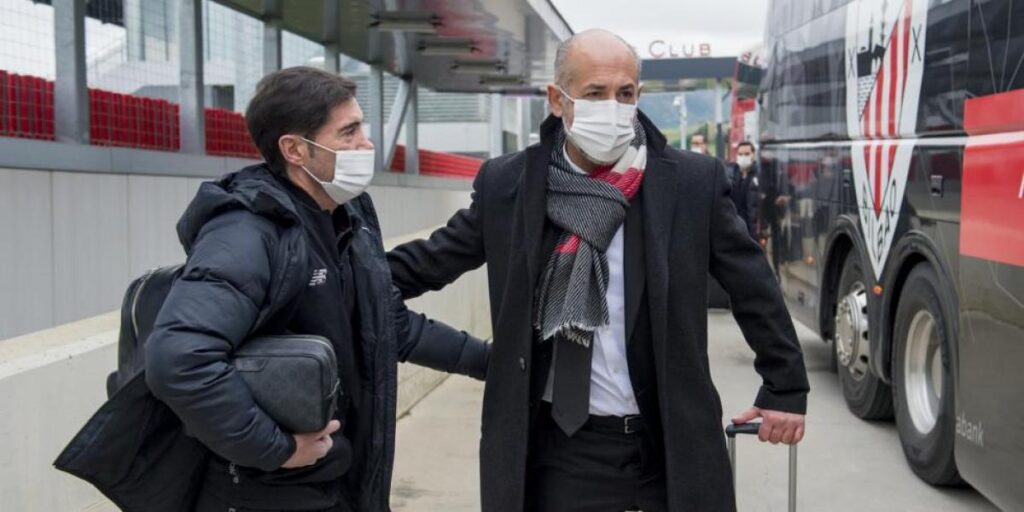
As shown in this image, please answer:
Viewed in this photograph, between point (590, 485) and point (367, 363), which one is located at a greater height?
point (367, 363)

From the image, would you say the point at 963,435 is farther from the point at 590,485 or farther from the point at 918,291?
the point at 590,485

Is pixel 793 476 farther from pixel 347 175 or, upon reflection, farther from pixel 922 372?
pixel 922 372

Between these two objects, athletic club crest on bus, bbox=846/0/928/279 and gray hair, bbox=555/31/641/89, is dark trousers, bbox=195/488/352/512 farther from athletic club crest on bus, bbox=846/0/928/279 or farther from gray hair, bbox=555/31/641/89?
athletic club crest on bus, bbox=846/0/928/279

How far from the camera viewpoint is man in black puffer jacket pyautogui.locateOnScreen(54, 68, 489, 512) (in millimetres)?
2375

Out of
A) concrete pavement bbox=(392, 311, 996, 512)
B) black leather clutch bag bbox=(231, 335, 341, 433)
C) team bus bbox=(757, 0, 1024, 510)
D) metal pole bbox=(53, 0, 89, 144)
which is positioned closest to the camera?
black leather clutch bag bbox=(231, 335, 341, 433)

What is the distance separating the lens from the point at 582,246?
2.96m

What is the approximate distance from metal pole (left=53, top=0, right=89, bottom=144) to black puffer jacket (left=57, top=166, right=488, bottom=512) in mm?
7864

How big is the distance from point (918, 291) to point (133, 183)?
672 cm

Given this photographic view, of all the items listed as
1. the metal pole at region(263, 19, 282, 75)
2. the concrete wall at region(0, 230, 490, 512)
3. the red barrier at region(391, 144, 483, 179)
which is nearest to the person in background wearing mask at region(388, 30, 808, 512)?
the concrete wall at region(0, 230, 490, 512)

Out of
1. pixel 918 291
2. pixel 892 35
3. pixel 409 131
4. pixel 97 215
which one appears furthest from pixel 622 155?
pixel 409 131

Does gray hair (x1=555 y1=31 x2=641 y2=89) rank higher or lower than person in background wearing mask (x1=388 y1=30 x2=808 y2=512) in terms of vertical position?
higher

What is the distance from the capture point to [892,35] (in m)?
7.35

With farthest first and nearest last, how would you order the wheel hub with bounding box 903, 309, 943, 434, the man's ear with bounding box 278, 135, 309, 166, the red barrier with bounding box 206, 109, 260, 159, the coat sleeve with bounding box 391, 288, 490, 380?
the red barrier with bounding box 206, 109, 260, 159, the wheel hub with bounding box 903, 309, 943, 434, the coat sleeve with bounding box 391, 288, 490, 380, the man's ear with bounding box 278, 135, 309, 166

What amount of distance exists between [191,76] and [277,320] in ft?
34.3
